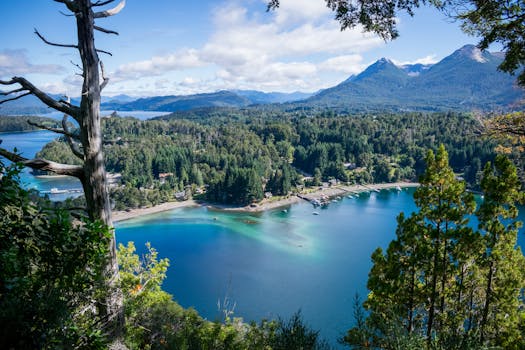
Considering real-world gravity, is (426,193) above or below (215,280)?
above

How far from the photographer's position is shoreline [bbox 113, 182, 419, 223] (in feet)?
134

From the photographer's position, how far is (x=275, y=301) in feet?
64.1

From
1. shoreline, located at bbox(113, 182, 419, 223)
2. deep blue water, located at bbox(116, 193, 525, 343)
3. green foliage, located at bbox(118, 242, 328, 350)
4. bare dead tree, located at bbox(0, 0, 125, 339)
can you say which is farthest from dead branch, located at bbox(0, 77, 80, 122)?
shoreline, located at bbox(113, 182, 419, 223)

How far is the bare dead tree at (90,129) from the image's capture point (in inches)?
103

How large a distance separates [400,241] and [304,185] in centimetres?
4586

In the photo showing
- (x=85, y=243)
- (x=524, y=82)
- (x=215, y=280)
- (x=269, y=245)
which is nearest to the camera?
(x=85, y=243)

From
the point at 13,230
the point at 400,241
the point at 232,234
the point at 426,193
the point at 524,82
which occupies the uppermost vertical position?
the point at 524,82

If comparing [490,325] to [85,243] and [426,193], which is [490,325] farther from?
[85,243]

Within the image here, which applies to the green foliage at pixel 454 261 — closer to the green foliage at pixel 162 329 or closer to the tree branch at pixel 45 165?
the green foliage at pixel 162 329

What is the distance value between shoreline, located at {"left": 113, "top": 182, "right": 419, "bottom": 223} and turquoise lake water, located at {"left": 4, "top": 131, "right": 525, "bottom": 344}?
1.56 m

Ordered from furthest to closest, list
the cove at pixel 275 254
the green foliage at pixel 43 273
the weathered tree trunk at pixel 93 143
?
1. the cove at pixel 275 254
2. the weathered tree trunk at pixel 93 143
3. the green foliage at pixel 43 273

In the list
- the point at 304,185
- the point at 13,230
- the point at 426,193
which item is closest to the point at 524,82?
the point at 426,193

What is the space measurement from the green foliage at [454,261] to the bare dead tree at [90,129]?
4.81m

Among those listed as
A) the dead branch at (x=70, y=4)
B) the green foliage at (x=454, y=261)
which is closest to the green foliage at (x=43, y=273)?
the dead branch at (x=70, y=4)
